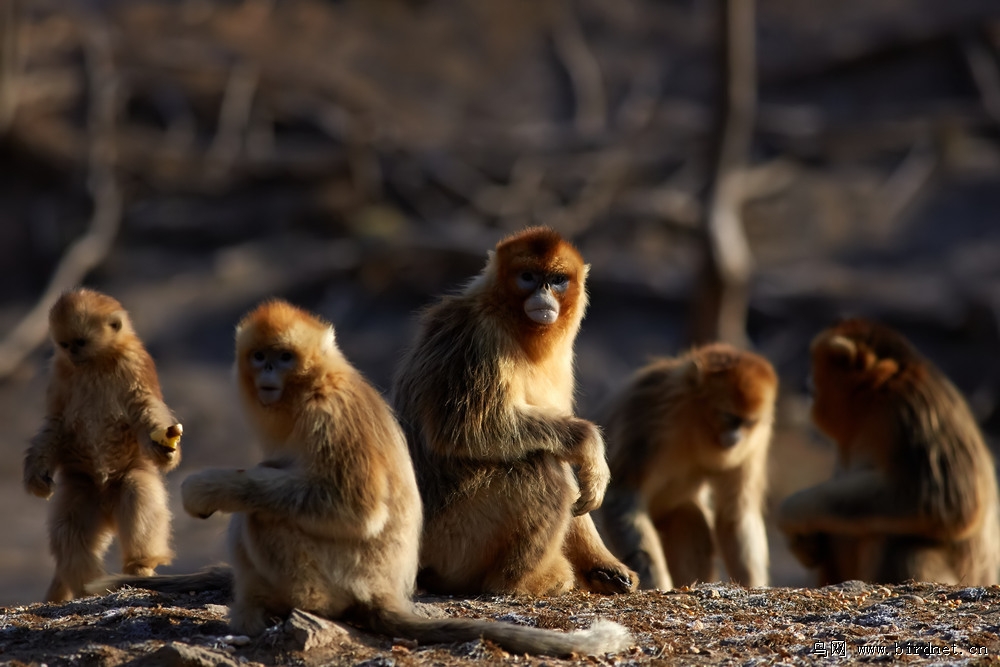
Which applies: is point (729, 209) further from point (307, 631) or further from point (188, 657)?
point (188, 657)

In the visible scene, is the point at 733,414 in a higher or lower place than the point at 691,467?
higher

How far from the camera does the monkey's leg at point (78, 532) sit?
19.8 ft

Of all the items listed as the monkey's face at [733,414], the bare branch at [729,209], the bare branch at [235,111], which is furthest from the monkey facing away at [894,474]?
the bare branch at [235,111]

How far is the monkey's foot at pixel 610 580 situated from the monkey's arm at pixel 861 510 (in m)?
1.89

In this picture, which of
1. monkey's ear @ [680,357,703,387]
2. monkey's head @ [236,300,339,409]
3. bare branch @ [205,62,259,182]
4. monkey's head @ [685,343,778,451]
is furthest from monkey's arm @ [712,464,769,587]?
bare branch @ [205,62,259,182]

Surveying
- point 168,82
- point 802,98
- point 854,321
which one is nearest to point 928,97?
point 802,98

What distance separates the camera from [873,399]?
7879mm

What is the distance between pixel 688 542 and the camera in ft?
26.9

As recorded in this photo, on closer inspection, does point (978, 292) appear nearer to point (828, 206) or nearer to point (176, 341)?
point (828, 206)

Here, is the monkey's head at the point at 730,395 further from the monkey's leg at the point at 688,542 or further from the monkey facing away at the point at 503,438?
the monkey facing away at the point at 503,438

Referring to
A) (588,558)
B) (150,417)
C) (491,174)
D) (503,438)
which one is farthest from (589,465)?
(491,174)

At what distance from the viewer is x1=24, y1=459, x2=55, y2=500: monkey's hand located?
5.99 m

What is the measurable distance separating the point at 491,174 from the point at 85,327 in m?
15.8

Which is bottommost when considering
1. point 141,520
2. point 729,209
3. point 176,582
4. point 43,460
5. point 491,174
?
point 176,582
